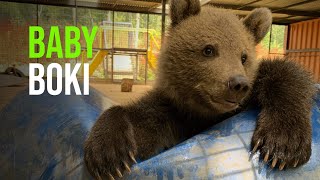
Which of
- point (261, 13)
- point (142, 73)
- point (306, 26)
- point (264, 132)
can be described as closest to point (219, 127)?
point (264, 132)

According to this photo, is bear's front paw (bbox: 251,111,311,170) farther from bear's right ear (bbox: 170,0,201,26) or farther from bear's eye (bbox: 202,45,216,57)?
bear's right ear (bbox: 170,0,201,26)

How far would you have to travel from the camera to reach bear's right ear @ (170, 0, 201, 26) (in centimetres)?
216

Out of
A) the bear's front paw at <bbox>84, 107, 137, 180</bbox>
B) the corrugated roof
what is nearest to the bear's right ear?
the bear's front paw at <bbox>84, 107, 137, 180</bbox>

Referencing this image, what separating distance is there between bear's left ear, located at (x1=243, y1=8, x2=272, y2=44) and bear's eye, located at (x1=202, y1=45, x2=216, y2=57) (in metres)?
0.43

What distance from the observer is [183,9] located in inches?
86.0

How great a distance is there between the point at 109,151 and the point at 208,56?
75 cm

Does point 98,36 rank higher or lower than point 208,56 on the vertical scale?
higher

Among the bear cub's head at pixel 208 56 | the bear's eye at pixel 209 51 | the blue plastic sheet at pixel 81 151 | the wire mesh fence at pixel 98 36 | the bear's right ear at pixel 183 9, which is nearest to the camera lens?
the blue plastic sheet at pixel 81 151

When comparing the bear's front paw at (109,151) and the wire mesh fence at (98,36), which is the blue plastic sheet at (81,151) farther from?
the wire mesh fence at (98,36)

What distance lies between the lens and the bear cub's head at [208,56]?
1.75 metres

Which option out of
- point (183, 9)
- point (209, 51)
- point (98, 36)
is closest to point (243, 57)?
point (209, 51)

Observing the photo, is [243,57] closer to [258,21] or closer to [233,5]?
[258,21]

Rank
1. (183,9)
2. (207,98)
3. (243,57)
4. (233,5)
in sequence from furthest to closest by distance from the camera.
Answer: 1. (233,5)
2. (183,9)
3. (243,57)
4. (207,98)

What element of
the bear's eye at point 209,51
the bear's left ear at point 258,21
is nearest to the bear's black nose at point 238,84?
the bear's eye at point 209,51
